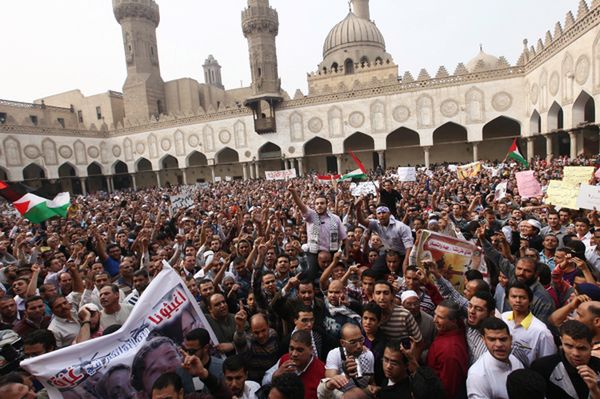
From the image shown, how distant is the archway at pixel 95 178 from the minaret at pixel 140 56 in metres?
5.98

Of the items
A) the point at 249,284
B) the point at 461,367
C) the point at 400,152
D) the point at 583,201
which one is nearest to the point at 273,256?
the point at 249,284

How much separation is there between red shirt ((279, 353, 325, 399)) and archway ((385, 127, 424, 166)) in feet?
87.0

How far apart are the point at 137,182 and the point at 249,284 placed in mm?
36004

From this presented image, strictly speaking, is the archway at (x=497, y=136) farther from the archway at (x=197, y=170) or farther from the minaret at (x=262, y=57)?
the archway at (x=197, y=170)

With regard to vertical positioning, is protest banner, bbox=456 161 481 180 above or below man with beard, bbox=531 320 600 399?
above

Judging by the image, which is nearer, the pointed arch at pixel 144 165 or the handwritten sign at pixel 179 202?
the handwritten sign at pixel 179 202

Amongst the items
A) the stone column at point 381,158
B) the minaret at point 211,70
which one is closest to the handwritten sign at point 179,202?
the stone column at point 381,158

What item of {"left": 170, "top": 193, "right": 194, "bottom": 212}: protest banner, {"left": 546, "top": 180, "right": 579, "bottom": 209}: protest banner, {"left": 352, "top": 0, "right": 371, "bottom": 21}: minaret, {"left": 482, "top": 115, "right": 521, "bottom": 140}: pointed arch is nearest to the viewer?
{"left": 546, "top": 180, "right": 579, "bottom": 209}: protest banner

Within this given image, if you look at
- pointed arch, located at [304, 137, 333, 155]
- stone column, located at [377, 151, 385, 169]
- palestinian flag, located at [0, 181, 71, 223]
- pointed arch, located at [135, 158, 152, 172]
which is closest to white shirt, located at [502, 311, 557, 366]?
palestinian flag, located at [0, 181, 71, 223]

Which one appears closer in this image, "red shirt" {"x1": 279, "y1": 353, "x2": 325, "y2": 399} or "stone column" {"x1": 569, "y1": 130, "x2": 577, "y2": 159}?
"red shirt" {"x1": 279, "y1": 353, "x2": 325, "y2": 399}

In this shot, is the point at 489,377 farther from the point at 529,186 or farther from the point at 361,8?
the point at 361,8

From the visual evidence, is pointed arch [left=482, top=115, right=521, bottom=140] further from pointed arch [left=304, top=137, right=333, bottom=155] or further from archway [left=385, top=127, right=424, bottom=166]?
pointed arch [left=304, top=137, right=333, bottom=155]

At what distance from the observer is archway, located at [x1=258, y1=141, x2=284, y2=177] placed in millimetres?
29016

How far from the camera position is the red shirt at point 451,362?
7.48 ft
